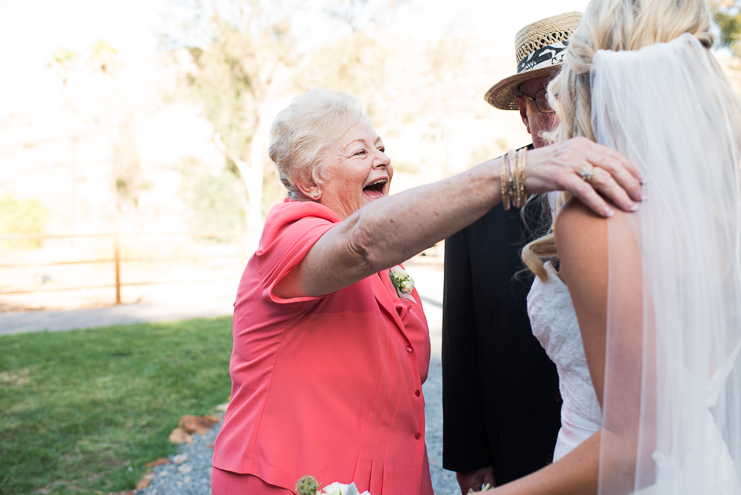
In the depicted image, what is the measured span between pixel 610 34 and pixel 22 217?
28193 millimetres

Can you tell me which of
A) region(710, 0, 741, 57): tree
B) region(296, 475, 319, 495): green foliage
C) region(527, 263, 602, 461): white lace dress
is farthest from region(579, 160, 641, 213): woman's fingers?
region(710, 0, 741, 57): tree

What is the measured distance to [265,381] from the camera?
6.30 ft

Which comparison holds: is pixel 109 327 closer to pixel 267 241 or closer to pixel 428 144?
pixel 267 241

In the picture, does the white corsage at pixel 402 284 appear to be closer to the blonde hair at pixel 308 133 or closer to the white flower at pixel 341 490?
the blonde hair at pixel 308 133

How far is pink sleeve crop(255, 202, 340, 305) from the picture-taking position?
1.62 metres

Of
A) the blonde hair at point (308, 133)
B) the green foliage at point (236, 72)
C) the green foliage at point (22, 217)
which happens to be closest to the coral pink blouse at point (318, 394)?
the blonde hair at point (308, 133)

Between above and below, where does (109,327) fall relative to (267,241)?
below

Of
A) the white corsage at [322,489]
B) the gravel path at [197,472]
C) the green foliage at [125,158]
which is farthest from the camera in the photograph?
the green foliage at [125,158]

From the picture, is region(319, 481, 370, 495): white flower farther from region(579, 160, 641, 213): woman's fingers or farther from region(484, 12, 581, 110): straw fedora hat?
region(484, 12, 581, 110): straw fedora hat

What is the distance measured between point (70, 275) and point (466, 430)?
683 inches

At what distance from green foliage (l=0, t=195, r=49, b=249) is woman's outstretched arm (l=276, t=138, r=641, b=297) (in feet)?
82.7

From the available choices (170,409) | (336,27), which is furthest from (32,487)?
(336,27)

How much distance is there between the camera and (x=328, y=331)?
192 cm

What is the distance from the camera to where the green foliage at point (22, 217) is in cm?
2334
